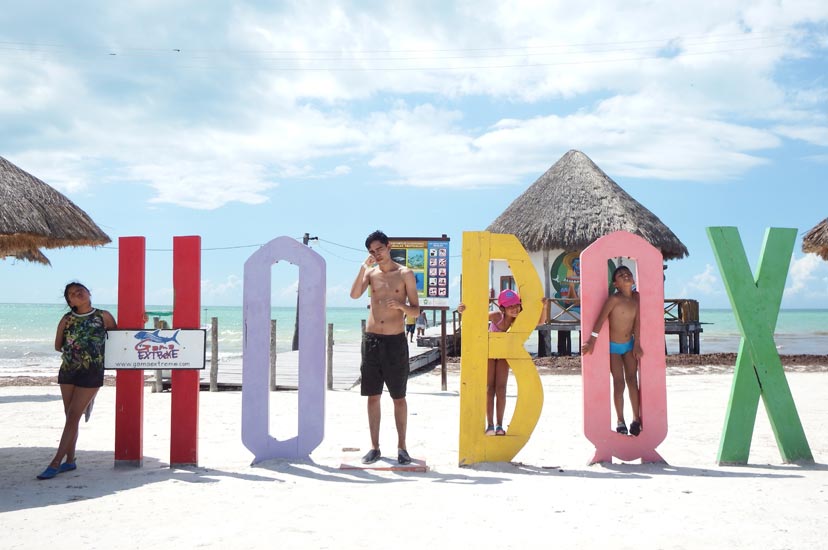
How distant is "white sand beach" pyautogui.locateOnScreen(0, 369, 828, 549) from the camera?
144 inches

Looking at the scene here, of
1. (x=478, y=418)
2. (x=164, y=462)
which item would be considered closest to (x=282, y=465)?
(x=164, y=462)

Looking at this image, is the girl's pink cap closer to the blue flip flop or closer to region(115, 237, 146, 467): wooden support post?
region(115, 237, 146, 467): wooden support post

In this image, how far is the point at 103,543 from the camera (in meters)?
3.62

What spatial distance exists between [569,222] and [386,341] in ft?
48.5

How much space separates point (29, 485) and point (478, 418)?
10.9ft

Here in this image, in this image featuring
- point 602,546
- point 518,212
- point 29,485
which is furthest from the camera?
point 518,212

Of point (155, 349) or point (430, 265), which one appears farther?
point (430, 265)

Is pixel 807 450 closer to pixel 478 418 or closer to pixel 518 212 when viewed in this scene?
pixel 478 418

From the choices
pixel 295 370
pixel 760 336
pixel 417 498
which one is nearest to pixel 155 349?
pixel 417 498

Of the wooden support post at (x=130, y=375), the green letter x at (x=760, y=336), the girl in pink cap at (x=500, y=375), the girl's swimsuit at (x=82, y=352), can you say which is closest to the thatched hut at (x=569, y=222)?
the girl in pink cap at (x=500, y=375)

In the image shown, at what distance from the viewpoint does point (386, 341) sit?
5461 millimetres

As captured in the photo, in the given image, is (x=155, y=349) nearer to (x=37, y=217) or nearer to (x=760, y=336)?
(x=37, y=217)

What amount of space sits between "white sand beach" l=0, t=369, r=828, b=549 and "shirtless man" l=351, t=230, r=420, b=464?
0.47 m

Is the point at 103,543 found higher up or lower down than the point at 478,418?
lower down
